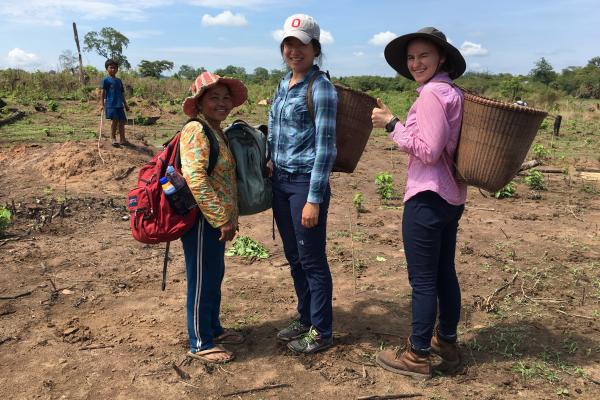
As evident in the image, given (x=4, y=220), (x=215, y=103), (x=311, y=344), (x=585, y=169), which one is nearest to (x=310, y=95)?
(x=215, y=103)

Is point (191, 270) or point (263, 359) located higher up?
point (191, 270)

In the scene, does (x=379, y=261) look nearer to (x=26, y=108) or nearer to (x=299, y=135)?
(x=299, y=135)

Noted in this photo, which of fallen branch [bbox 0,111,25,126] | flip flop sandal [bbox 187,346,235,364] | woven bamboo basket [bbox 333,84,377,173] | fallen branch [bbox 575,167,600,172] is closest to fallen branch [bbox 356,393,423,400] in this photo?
flip flop sandal [bbox 187,346,235,364]

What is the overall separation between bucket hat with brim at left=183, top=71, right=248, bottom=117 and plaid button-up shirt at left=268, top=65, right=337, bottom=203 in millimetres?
225

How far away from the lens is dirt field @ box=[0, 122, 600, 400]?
2871 millimetres

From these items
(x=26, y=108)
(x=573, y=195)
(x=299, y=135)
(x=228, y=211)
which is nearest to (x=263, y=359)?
(x=228, y=211)

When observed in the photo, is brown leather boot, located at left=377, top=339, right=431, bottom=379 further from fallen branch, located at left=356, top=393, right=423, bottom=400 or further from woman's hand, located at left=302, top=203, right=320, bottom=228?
woman's hand, located at left=302, top=203, right=320, bottom=228

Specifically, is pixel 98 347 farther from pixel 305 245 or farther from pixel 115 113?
pixel 115 113

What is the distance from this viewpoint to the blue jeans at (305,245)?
2.84 metres

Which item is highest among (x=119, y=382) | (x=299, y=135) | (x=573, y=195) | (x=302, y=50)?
(x=302, y=50)

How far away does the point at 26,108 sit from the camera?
17.3 m

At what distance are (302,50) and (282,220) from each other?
1.02 meters

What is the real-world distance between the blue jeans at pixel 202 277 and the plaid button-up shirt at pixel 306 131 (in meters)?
0.60

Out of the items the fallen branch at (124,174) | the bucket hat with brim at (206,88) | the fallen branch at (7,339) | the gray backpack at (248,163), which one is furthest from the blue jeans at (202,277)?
the fallen branch at (124,174)
